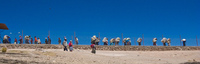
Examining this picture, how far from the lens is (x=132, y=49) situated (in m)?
31.9

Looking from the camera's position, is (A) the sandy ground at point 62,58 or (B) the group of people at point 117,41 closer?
(A) the sandy ground at point 62,58

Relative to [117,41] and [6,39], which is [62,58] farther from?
[117,41]

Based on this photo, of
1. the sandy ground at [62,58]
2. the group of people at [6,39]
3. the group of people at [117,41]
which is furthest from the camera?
the group of people at [117,41]

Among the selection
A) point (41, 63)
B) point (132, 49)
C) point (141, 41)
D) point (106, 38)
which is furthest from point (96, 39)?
point (41, 63)

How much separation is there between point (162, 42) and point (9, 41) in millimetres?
22859

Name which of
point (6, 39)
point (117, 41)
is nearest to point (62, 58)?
point (6, 39)

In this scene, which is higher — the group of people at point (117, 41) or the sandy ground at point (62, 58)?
the group of people at point (117, 41)

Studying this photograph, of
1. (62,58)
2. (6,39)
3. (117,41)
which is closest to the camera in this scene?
(62,58)

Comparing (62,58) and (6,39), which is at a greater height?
(6,39)

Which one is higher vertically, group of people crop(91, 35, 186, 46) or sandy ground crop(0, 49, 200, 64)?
group of people crop(91, 35, 186, 46)

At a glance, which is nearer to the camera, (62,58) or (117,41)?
(62,58)

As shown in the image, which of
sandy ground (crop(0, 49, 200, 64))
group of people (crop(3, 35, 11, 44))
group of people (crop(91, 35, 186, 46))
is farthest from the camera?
group of people (crop(91, 35, 186, 46))

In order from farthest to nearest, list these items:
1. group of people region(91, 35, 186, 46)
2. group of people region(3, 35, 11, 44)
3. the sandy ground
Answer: group of people region(91, 35, 186, 46) → group of people region(3, 35, 11, 44) → the sandy ground

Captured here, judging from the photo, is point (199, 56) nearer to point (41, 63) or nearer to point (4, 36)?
point (41, 63)
